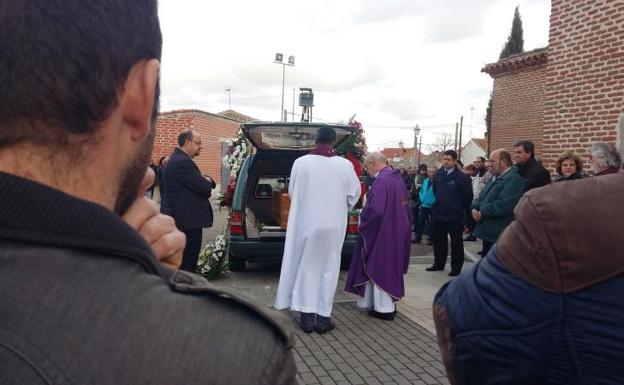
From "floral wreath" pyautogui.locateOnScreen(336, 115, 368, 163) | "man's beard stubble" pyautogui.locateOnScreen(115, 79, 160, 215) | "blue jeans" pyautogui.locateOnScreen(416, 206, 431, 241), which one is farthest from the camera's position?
"blue jeans" pyautogui.locateOnScreen(416, 206, 431, 241)

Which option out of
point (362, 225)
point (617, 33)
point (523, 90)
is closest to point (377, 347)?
point (362, 225)

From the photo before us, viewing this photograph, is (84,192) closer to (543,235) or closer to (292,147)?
(543,235)

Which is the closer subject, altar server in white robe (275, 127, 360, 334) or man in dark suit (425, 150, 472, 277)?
altar server in white robe (275, 127, 360, 334)

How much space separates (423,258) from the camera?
9703mm

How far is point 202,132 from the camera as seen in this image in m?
20.3

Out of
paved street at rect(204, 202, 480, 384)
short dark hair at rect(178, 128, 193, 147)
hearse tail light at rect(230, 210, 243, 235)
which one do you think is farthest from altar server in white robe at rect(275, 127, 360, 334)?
hearse tail light at rect(230, 210, 243, 235)

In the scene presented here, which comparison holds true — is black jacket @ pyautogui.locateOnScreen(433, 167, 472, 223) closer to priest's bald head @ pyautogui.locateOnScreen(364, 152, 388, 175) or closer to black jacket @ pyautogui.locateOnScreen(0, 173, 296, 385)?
priest's bald head @ pyautogui.locateOnScreen(364, 152, 388, 175)

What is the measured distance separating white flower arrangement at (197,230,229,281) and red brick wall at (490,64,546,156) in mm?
9954

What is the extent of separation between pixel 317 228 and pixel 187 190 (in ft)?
5.50

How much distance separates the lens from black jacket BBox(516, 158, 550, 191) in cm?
635

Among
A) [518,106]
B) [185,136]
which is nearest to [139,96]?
[185,136]

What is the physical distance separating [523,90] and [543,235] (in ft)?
49.3

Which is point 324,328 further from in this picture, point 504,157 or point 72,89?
point 72,89

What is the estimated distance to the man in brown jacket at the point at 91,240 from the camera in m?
0.63
